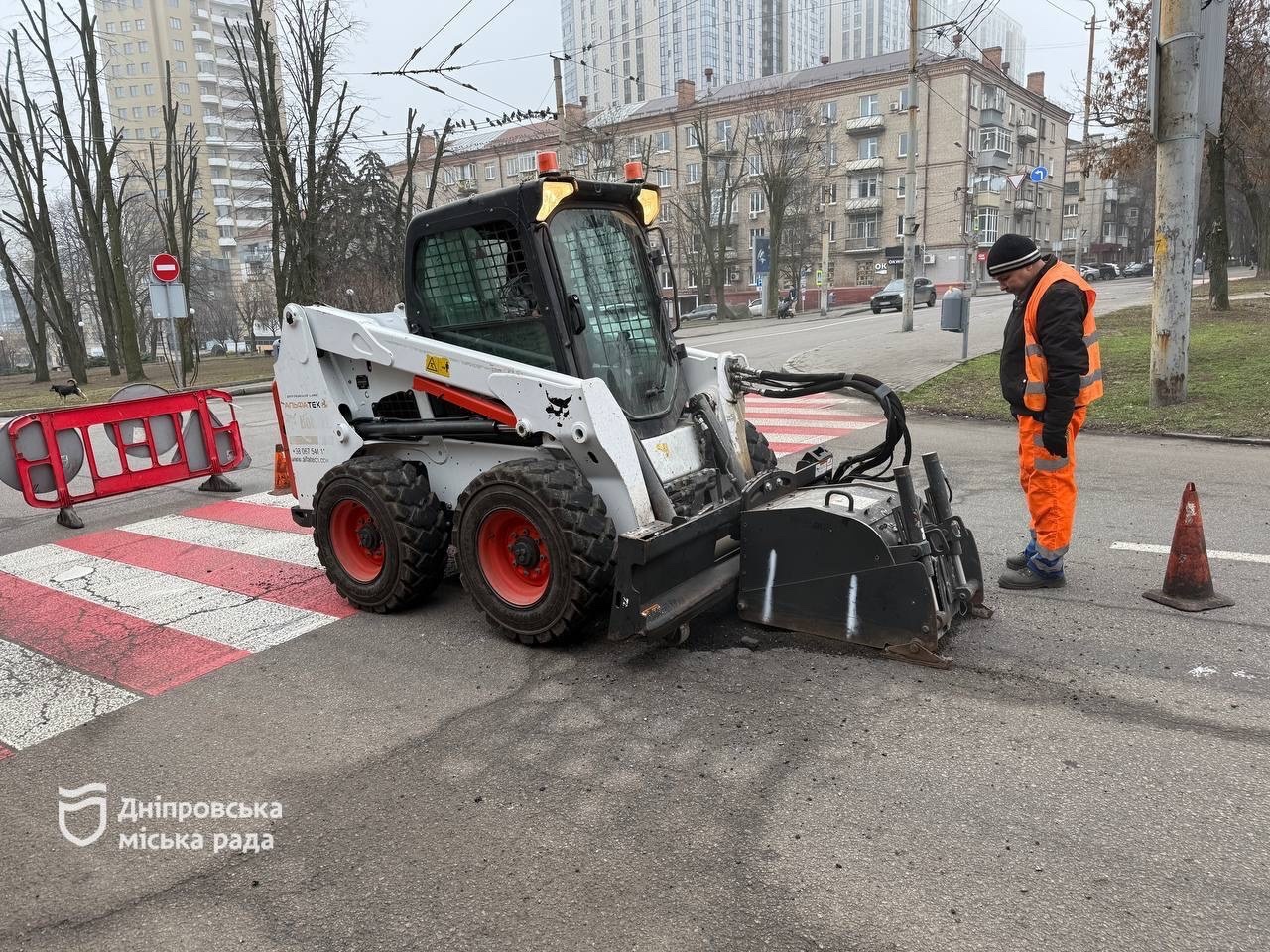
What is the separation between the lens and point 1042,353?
183 inches

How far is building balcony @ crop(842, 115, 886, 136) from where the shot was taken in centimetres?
5897

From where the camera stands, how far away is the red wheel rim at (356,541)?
17.0 ft

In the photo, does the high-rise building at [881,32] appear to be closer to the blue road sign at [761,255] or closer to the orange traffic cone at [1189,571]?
the blue road sign at [761,255]

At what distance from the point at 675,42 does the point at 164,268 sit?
31187 millimetres

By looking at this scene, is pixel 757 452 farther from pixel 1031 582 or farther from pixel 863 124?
pixel 863 124

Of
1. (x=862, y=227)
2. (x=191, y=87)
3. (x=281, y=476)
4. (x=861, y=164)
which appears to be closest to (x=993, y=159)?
(x=861, y=164)

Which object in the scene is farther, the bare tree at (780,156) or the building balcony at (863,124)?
the building balcony at (863,124)

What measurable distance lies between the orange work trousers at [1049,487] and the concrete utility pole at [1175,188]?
20.2ft

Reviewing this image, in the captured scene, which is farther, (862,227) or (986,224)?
(862,227)

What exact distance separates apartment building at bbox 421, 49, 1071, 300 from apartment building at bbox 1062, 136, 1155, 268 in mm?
18871

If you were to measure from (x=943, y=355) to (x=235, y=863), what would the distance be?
16.1 meters

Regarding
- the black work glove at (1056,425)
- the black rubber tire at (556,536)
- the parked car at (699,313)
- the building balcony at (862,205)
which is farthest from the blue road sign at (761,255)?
the black rubber tire at (556,536)

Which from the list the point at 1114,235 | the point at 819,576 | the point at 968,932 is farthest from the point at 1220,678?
the point at 1114,235

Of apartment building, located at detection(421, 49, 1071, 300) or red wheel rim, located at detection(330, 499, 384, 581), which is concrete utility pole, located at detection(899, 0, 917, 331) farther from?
apartment building, located at detection(421, 49, 1071, 300)
